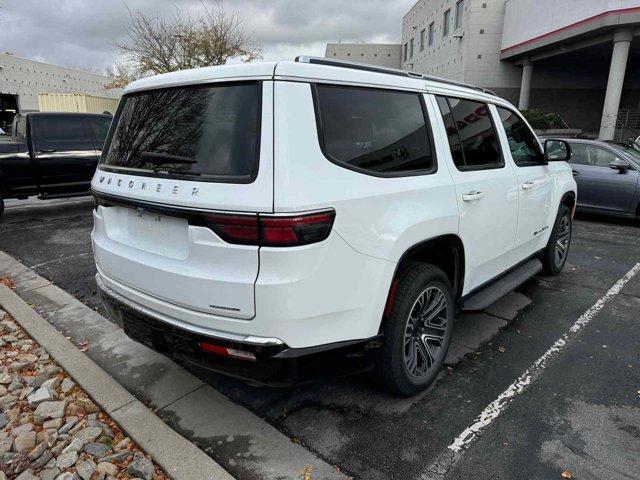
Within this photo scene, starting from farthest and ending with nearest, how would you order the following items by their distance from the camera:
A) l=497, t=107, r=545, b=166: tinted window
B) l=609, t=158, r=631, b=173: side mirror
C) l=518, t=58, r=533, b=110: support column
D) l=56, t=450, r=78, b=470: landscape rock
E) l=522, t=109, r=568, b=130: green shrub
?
l=518, t=58, r=533, b=110: support column, l=522, t=109, r=568, b=130: green shrub, l=609, t=158, r=631, b=173: side mirror, l=497, t=107, r=545, b=166: tinted window, l=56, t=450, r=78, b=470: landscape rock

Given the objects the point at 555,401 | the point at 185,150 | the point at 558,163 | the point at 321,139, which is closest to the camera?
the point at 321,139

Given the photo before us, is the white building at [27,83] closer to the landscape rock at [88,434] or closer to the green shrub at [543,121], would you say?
the green shrub at [543,121]

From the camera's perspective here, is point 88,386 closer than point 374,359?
No

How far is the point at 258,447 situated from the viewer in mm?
2430

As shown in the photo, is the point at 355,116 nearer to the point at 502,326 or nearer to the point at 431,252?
the point at 431,252

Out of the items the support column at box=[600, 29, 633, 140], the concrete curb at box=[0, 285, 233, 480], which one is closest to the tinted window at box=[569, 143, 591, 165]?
the concrete curb at box=[0, 285, 233, 480]

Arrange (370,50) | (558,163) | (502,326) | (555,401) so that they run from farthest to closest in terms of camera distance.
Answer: (370,50)
(558,163)
(502,326)
(555,401)

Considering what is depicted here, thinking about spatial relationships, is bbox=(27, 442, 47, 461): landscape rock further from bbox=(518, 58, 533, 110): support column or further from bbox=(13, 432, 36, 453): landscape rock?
bbox=(518, 58, 533, 110): support column

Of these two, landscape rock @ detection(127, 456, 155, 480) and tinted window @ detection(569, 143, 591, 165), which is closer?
landscape rock @ detection(127, 456, 155, 480)

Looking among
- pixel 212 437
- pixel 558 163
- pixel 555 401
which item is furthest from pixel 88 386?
pixel 558 163

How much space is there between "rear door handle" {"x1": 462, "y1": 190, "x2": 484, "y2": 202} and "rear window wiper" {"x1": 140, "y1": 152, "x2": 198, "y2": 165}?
69.2 inches

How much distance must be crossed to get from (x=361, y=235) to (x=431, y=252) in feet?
2.94

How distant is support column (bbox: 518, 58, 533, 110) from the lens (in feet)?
72.1

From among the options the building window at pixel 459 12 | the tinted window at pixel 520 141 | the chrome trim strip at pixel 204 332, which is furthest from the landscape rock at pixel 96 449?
the building window at pixel 459 12
